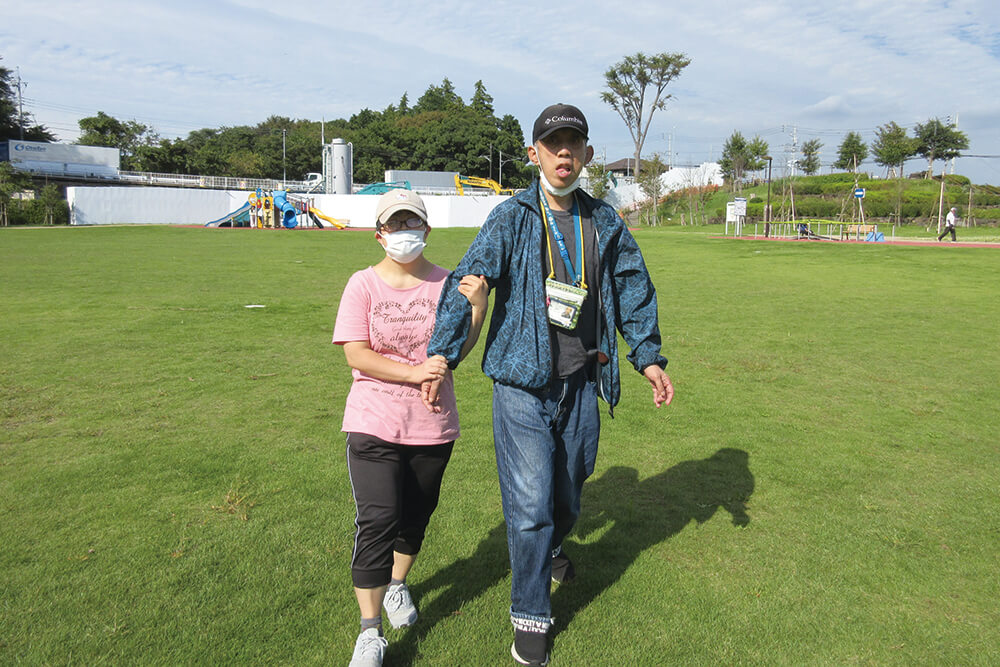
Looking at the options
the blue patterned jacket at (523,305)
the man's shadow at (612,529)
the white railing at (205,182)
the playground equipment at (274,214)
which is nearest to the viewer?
the blue patterned jacket at (523,305)

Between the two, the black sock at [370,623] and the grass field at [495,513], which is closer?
the black sock at [370,623]

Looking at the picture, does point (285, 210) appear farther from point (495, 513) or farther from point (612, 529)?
point (612, 529)

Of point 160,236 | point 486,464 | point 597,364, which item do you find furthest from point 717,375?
point 160,236

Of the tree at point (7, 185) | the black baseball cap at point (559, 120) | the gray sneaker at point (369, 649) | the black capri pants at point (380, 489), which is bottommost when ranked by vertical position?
the gray sneaker at point (369, 649)

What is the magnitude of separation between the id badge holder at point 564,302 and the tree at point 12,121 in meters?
75.3

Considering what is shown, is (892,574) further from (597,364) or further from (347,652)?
(347,652)

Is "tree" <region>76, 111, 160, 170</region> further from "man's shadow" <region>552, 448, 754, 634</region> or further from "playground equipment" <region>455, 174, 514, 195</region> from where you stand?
"man's shadow" <region>552, 448, 754, 634</region>

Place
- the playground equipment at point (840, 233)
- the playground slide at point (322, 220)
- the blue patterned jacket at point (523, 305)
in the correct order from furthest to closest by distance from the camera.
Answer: the playground slide at point (322, 220) → the playground equipment at point (840, 233) → the blue patterned jacket at point (523, 305)

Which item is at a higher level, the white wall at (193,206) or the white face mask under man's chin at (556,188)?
the white wall at (193,206)

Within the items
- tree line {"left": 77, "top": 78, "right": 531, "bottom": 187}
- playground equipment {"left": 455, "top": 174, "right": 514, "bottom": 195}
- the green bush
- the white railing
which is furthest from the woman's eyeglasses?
tree line {"left": 77, "top": 78, "right": 531, "bottom": 187}

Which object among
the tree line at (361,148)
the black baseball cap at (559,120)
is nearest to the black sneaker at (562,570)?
the black baseball cap at (559,120)

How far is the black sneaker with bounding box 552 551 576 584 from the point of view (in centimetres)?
345

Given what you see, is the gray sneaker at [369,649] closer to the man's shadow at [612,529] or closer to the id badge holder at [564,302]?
the man's shadow at [612,529]

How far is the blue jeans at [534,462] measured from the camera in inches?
111
